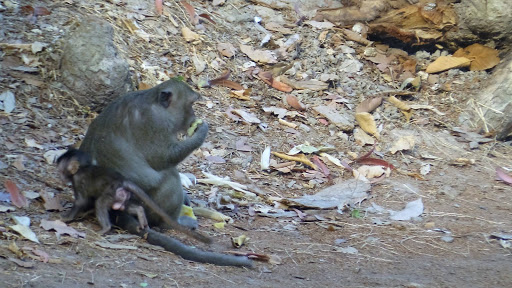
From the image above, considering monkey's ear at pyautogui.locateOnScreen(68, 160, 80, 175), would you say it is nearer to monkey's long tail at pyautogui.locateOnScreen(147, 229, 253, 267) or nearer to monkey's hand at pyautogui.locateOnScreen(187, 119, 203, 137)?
monkey's long tail at pyautogui.locateOnScreen(147, 229, 253, 267)

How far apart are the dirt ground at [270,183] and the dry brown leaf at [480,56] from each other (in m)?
0.14

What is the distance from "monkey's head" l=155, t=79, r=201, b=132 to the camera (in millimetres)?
6426

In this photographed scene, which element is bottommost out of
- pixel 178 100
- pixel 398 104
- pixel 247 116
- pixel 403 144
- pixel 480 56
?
pixel 403 144

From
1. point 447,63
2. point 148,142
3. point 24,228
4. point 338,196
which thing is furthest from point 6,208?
point 447,63

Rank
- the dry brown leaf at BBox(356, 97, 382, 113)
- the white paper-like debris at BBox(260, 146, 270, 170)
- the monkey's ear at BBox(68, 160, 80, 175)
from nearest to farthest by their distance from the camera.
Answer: the monkey's ear at BBox(68, 160, 80, 175), the white paper-like debris at BBox(260, 146, 270, 170), the dry brown leaf at BBox(356, 97, 382, 113)

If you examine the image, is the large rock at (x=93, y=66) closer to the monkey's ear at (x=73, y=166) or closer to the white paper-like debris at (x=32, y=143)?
the white paper-like debris at (x=32, y=143)

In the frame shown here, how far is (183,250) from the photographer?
18.9 ft

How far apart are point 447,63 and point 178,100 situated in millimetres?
5366

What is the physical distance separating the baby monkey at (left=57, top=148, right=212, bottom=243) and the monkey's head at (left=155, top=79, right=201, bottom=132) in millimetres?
782

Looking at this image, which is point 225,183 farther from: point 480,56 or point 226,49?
point 480,56

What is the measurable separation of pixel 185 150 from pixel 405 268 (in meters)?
2.15

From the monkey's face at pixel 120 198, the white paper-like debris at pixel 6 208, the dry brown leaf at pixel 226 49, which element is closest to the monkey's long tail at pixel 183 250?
the monkey's face at pixel 120 198

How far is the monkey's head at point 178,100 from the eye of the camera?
6426 mm

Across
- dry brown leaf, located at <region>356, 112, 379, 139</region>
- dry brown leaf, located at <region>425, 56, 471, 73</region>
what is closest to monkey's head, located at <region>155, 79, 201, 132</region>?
dry brown leaf, located at <region>356, 112, 379, 139</region>
